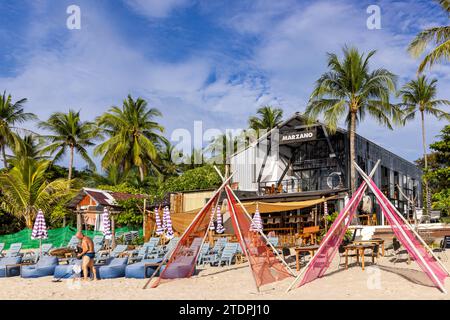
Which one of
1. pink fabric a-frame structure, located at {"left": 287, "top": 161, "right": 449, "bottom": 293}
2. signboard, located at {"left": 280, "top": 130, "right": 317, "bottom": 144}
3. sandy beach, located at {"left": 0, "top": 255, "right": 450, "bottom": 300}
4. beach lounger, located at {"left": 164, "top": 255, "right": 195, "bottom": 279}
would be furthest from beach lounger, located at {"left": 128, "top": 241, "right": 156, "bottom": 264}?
signboard, located at {"left": 280, "top": 130, "right": 317, "bottom": 144}

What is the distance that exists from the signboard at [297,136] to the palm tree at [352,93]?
772mm

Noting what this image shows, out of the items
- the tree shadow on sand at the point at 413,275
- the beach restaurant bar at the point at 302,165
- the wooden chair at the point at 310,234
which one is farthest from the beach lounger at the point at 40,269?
the beach restaurant bar at the point at 302,165

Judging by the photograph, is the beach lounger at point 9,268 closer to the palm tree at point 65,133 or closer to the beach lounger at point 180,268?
the beach lounger at point 180,268

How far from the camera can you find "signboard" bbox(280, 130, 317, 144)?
83.4 ft

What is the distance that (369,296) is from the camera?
29.1 feet

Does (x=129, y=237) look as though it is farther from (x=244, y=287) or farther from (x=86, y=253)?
(x=244, y=287)

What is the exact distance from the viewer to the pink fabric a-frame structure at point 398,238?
971cm

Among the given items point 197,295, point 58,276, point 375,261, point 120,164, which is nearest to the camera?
point 197,295

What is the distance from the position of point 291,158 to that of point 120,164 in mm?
16229

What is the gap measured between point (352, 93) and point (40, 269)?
17.6 metres

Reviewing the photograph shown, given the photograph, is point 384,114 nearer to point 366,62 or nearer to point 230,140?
point 366,62

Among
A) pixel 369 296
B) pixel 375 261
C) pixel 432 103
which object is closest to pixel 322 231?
pixel 375 261

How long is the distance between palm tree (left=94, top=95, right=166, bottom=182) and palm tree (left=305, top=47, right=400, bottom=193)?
1628 cm

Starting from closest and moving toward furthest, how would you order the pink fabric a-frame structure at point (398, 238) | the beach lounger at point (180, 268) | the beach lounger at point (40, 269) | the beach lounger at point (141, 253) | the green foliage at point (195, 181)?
1. the pink fabric a-frame structure at point (398, 238)
2. the beach lounger at point (180, 268)
3. the beach lounger at point (40, 269)
4. the beach lounger at point (141, 253)
5. the green foliage at point (195, 181)
